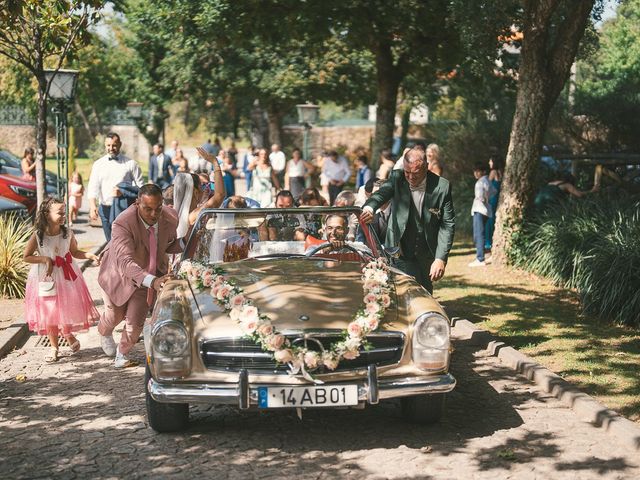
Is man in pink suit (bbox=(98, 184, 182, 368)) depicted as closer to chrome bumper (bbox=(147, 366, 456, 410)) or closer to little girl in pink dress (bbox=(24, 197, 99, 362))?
little girl in pink dress (bbox=(24, 197, 99, 362))

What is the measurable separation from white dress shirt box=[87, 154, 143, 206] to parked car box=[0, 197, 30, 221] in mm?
5659

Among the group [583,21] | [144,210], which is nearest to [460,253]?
[583,21]

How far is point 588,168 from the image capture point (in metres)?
18.7

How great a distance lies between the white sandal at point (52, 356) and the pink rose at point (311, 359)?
3.76m

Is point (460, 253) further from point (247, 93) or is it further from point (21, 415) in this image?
point (247, 93)

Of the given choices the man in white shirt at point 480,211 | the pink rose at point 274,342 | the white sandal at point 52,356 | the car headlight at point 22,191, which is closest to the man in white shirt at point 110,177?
the white sandal at point 52,356

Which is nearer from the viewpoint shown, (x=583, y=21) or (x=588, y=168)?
(x=583, y=21)

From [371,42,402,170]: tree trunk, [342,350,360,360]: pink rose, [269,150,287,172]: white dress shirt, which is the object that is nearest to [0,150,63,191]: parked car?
[269,150,287,172]: white dress shirt

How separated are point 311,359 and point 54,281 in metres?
3.85

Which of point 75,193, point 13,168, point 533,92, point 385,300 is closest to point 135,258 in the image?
point 385,300

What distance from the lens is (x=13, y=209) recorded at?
18.0m

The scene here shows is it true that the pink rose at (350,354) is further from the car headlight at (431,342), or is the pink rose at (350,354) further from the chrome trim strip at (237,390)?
the car headlight at (431,342)

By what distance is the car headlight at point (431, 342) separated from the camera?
591 cm

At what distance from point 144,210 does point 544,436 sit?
377cm
